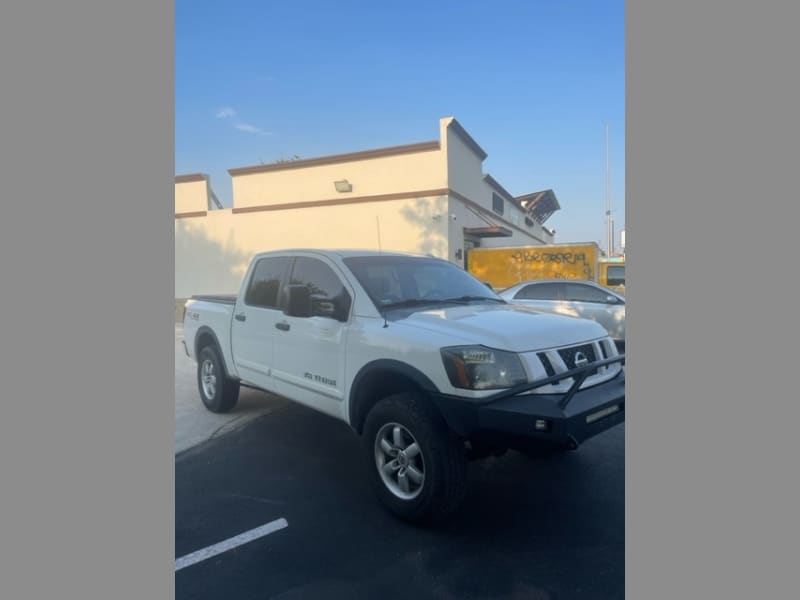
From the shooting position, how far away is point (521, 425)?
285 centimetres

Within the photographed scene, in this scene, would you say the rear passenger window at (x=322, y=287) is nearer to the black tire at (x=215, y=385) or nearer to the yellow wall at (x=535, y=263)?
the black tire at (x=215, y=385)

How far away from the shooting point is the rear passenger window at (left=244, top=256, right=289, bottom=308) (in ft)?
16.2

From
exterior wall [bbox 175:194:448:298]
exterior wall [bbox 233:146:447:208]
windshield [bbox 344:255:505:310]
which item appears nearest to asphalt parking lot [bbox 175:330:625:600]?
windshield [bbox 344:255:505:310]

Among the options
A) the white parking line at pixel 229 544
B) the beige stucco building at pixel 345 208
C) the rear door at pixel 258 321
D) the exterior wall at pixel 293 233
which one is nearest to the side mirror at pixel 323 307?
the rear door at pixel 258 321

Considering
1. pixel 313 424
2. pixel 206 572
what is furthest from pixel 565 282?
pixel 206 572

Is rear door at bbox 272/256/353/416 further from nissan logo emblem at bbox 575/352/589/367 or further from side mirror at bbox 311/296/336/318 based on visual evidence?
nissan logo emblem at bbox 575/352/589/367

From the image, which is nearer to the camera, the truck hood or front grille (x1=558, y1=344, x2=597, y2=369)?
the truck hood

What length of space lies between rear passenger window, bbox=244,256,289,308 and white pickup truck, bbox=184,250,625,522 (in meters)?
0.06

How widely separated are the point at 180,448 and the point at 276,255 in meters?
2.13

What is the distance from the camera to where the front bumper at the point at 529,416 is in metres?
2.81

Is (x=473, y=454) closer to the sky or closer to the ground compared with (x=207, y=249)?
closer to the ground

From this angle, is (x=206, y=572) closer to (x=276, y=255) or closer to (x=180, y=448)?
(x=180, y=448)

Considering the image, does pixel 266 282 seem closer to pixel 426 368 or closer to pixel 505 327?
pixel 426 368

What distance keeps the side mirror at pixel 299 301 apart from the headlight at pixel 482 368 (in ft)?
4.36
